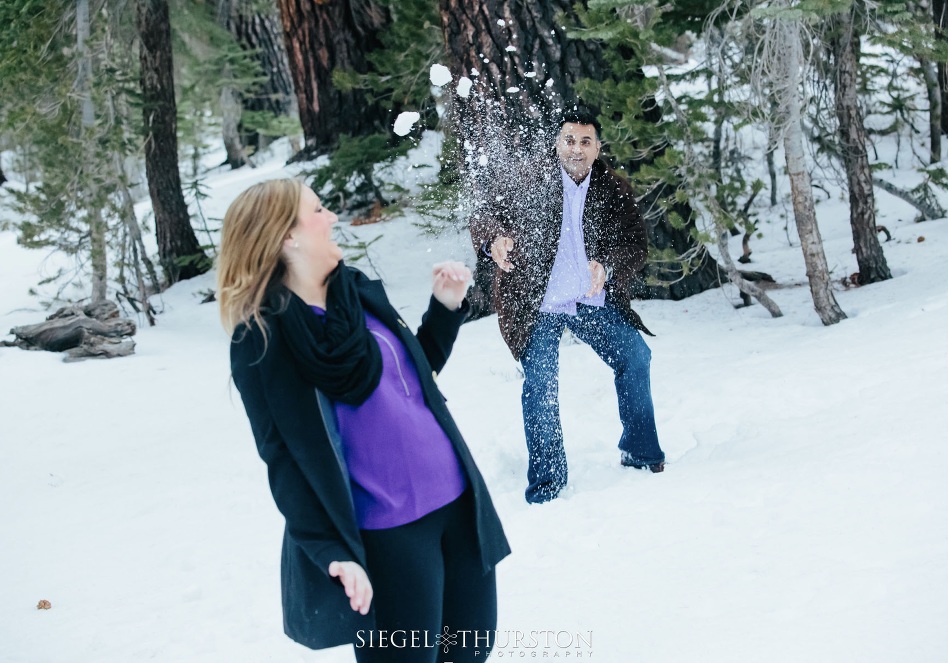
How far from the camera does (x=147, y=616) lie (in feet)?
14.5

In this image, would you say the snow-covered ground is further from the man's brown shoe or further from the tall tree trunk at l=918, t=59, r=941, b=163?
the tall tree trunk at l=918, t=59, r=941, b=163

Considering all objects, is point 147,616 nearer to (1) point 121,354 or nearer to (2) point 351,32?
(1) point 121,354

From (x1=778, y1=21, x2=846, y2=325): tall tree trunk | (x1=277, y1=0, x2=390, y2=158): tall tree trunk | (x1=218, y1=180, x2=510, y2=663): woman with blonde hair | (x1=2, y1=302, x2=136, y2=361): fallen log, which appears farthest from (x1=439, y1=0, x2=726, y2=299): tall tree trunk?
(x1=218, y1=180, x2=510, y2=663): woman with blonde hair

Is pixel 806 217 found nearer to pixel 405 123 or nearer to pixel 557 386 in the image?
pixel 557 386

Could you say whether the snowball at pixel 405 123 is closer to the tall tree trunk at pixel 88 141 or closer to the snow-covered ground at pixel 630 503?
the snow-covered ground at pixel 630 503

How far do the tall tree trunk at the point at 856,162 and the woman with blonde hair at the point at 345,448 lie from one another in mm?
6128

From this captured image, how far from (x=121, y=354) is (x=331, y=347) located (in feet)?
24.5

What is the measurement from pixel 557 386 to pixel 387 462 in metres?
2.56

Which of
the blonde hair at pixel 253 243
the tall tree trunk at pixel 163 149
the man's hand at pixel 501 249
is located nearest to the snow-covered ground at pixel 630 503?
the man's hand at pixel 501 249

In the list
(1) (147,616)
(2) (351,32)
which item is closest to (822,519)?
(1) (147,616)

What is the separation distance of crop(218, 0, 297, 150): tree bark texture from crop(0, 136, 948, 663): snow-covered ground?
30.4ft

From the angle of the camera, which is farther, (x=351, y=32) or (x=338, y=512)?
(x=351, y=32)

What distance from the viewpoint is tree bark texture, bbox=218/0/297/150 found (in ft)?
52.7

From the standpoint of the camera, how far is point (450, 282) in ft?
8.64
